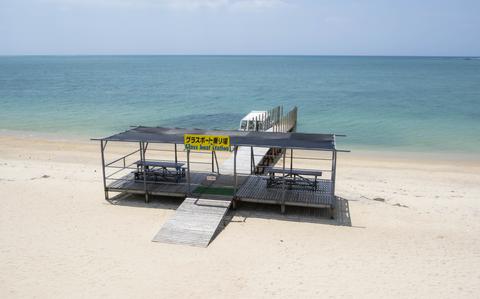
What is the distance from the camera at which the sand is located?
30.0ft

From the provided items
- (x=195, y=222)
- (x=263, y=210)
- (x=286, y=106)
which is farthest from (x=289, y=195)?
(x=286, y=106)

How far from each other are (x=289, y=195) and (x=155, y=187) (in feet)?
15.2

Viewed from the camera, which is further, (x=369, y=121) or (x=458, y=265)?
(x=369, y=121)

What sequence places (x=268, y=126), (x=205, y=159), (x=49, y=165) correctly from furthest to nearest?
(x=268, y=126), (x=205, y=159), (x=49, y=165)

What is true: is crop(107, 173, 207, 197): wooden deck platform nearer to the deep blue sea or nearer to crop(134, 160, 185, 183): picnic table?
crop(134, 160, 185, 183): picnic table

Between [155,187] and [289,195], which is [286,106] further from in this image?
[289,195]

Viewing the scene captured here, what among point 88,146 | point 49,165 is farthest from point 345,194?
point 88,146

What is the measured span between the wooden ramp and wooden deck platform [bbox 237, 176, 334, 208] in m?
0.79

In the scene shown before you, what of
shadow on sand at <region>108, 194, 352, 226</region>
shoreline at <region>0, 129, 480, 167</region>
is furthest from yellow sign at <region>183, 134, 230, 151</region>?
shoreline at <region>0, 129, 480, 167</region>

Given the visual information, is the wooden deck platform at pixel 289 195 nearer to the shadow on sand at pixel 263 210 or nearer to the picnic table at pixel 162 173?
the shadow on sand at pixel 263 210

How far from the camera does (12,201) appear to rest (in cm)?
1443

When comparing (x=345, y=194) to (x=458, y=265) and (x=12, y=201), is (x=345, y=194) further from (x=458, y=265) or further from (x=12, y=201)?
(x=12, y=201)

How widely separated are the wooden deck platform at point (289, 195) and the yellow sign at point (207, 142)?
1730mm

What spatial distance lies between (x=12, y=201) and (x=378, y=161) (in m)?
17.4
